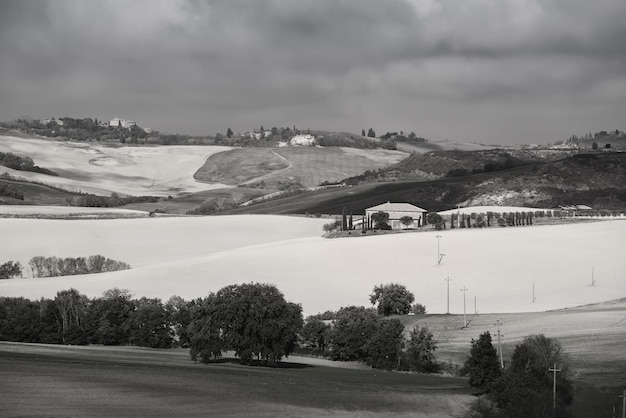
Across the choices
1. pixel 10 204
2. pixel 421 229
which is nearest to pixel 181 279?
pixel 421 229

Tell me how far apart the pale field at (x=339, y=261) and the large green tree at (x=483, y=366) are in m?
26.6

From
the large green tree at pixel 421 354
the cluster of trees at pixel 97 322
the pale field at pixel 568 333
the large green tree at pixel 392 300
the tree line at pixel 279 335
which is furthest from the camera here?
the large green tree at pixel 392 300

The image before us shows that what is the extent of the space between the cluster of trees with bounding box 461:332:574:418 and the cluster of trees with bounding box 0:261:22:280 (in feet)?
192

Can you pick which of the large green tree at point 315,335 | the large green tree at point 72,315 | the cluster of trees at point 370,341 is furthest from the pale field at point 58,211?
the large green tree at point 315,335

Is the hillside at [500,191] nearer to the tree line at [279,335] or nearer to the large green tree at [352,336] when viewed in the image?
the tree line at [279,335]

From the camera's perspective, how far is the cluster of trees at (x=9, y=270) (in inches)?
4014

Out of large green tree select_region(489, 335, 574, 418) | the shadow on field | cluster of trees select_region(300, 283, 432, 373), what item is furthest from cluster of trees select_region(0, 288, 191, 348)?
large green tree select_region(489, 335, 574, 418)

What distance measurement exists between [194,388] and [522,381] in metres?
16.4

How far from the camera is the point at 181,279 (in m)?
95.2

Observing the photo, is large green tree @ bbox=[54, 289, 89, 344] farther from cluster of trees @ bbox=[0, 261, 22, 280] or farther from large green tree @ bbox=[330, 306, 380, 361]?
cluster of trees @ bbox=[0, 261, 22, 280]

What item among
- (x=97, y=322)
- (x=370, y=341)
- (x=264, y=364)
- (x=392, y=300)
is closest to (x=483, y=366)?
(x=370, y=341)

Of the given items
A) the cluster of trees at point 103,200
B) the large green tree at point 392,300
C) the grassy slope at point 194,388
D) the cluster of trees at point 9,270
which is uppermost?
the cluster of trees at point 103,200

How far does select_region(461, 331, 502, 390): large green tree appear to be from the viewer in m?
54.0

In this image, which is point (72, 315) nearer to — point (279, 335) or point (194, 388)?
point (279, 335)
